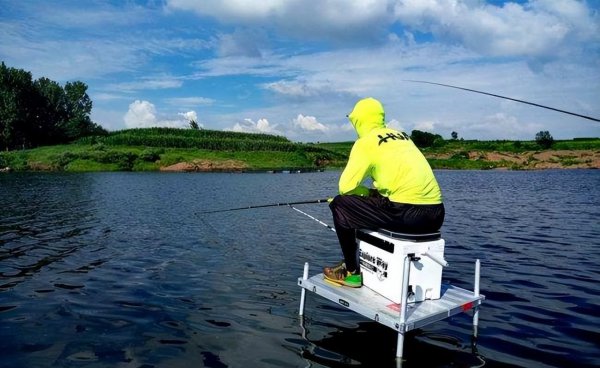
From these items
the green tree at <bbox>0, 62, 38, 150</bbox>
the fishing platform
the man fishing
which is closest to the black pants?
the man fishing

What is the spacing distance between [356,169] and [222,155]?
263 ft

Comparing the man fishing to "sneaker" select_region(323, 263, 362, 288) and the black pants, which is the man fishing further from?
"sneaker" select_region(323, 263, 362, 288)

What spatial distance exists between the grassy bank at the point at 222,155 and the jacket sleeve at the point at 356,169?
228 feet

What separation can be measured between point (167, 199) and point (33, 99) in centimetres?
9550

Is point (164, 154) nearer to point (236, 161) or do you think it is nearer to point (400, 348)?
point (236, 161)

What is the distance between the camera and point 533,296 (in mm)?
10078

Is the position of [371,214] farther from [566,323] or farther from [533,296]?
[533,296]

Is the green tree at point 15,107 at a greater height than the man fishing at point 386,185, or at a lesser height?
greater

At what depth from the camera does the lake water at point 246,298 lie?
23.3ft

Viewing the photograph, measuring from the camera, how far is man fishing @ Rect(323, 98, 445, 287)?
7062 millimetres

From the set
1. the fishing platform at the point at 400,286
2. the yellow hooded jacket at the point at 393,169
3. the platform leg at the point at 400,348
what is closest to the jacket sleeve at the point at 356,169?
the yellow hooded jacket at the point at 393,169

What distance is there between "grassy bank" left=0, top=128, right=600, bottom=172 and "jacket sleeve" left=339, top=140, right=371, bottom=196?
2735 inches

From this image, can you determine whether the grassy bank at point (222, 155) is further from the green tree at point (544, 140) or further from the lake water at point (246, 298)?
the lake water at point (246, 298)

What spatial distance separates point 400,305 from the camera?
659 cm
